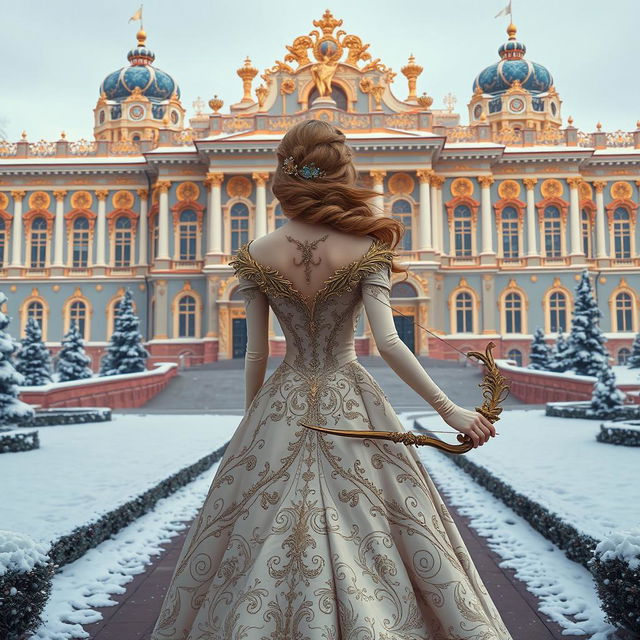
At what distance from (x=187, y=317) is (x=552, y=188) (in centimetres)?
1945

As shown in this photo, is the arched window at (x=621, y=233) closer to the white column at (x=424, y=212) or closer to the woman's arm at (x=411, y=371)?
the white column at (x=424, y=212)

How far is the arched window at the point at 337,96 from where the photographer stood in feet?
119

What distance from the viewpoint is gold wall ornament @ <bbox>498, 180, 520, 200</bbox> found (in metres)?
37.3

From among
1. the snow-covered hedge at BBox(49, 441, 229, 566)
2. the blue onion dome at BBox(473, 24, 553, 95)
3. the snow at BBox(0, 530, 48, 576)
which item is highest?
the blue onion dome at BBox(473, 24, 553, 95)

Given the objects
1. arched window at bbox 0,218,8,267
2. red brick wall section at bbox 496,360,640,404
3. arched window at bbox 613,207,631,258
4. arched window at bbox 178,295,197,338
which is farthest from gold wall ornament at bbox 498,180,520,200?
arched window at bbox 0,218,8,267


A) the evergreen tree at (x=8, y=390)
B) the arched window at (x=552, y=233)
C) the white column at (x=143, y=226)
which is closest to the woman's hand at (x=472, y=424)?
the evergreen tree at (x=8, y=390)

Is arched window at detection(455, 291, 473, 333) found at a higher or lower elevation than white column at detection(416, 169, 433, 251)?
lower

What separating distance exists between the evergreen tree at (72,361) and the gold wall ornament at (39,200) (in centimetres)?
1398

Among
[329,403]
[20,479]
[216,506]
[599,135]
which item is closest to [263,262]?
[329,403]

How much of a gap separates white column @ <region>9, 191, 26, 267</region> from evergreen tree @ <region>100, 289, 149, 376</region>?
12595mm

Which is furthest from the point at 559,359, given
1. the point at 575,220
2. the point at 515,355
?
the point at 575,220

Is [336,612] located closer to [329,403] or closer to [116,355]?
→ [329,403]

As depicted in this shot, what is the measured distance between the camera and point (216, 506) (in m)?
2.86

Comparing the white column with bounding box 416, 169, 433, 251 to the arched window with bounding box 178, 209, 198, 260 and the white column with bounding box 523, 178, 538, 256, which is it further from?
the arched window with bounding box 178, 209, 198, 260
